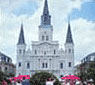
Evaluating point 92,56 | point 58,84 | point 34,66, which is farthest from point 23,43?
point 58,84

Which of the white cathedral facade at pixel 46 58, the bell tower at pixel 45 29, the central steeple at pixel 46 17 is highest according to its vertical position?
the central steeple at pixel 46 17

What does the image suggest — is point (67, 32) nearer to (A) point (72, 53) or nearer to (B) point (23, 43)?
(A) point (72, 53)

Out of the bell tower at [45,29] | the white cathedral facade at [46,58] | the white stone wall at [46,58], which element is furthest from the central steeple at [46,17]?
the white stone wall at [46,58]

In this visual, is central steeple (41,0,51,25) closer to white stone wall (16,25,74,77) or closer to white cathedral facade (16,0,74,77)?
white cathedral facade (16,0,74,77)

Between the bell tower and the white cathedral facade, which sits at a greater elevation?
the bell tower

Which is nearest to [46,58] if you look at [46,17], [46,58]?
[46,58]

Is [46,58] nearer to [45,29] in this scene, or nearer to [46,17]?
[45,29]

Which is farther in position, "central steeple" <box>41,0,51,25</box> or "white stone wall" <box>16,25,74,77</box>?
"central steeple" <box>41,0,51,25</box>

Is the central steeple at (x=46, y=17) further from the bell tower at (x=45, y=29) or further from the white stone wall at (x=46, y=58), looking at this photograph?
the white stone wall at (x=46, y=58)

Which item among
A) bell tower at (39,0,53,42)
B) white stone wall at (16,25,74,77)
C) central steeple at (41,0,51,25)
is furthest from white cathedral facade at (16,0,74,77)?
central steeple at (41,0,51,25)

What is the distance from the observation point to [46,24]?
80.2 meters

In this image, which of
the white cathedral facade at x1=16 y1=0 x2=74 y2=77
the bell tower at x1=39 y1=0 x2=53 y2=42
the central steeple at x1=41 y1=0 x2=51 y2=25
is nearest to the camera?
the white cathedral facade at x1=16 y1=0 x2=74 y2=77

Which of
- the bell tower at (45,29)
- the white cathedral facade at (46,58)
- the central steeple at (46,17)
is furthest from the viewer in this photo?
the central steeple at (46,17)

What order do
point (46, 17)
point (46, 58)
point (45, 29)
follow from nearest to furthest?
point (46, 58) → point (45, 29) → point (46, 17)
